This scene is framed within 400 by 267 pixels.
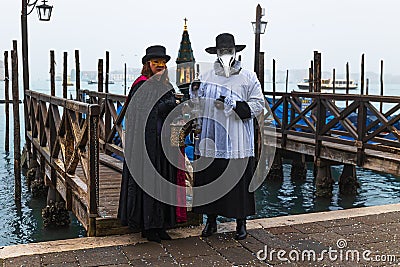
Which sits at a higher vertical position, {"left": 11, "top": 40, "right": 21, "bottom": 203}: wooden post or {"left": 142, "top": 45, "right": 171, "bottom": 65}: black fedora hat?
{"left": 142, "top": 45, "right": 171, "bottom": 65}: black fedora hat

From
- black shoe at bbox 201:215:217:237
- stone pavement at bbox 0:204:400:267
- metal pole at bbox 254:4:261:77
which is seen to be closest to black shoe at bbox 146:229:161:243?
stone pavement at bbox 0:204:400:267

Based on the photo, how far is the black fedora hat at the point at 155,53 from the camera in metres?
3.74

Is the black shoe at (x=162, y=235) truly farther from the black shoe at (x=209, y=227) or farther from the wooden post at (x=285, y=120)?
the wooden post at (x=285, y=120)

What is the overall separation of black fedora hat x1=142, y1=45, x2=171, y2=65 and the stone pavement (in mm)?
1303

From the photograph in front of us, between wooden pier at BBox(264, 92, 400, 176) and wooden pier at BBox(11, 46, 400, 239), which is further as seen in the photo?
wooden pier at BBox(264, 92, 400, 176)

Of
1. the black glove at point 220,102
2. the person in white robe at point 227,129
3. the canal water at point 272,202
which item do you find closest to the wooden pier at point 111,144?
the canal water at point 272,202

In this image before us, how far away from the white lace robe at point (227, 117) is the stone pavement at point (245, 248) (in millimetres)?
652

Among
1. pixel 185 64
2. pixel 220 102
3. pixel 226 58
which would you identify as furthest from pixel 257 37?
pixel 220 102

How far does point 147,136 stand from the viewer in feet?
12.4

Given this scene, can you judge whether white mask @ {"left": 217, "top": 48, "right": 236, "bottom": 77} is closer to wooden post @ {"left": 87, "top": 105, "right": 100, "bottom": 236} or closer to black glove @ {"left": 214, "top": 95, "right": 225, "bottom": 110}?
black glove @ {"left": 214, "top": 95, "right": 225, "bottom": 110}

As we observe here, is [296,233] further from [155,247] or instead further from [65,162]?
[65,162]

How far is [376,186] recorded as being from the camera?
10.3m

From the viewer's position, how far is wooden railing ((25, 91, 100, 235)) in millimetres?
4105

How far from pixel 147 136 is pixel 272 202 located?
5.50 metres
